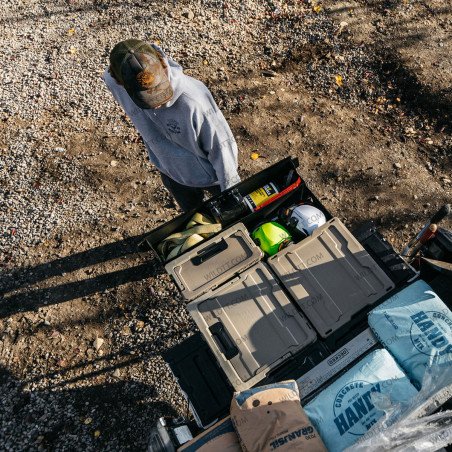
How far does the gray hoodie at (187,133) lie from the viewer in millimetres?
3164

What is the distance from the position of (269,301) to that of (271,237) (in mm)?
554

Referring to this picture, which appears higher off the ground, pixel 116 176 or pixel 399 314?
pixel 116 176

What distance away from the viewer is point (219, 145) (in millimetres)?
3332

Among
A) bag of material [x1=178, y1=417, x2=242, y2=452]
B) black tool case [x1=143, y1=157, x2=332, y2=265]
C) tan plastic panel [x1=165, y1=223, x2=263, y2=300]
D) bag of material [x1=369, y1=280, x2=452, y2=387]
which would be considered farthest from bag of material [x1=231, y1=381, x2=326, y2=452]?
black tool case [x1=143, y1=157, x2=332, y2=265]

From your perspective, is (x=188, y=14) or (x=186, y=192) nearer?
(x=186, y=192)

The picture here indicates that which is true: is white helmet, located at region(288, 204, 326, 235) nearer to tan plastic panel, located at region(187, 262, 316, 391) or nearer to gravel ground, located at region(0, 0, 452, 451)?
tan plastic panel, located at region(187, 262, 316, 391)

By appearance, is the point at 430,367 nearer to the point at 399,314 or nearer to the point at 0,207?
the point at 399,314

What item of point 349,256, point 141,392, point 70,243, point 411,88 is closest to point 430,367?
point 349,256

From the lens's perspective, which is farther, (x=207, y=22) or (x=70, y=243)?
(x=207, y=22)

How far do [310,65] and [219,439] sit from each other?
17.5 ft

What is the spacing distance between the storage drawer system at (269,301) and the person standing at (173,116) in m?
0.60

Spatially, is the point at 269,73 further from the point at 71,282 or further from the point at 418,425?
the point at 418,425

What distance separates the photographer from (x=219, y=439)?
279cm

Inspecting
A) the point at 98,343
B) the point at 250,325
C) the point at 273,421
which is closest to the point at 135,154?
the point at 98,343
